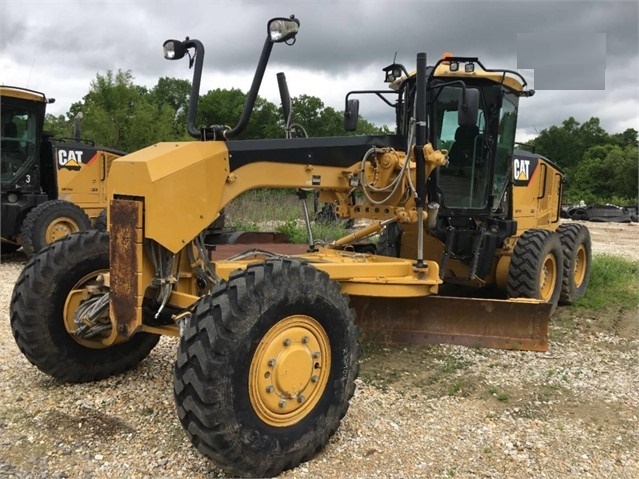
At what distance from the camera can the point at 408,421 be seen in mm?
3885

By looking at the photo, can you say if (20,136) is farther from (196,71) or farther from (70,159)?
(196,71)

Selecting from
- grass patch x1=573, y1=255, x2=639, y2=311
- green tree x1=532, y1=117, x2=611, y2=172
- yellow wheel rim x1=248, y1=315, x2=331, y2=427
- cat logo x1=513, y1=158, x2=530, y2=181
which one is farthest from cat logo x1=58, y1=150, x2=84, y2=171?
green tree x1=532, y1=117, x2=611, y2=172

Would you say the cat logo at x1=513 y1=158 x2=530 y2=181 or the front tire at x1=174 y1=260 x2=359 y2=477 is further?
the cat logo at x1=513 y1=158 x2=530 y2=181

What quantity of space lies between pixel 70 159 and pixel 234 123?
2799 cm

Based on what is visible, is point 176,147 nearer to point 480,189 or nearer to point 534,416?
point 534,416

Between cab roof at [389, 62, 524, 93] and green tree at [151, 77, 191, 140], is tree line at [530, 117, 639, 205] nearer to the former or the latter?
green tree at [151, 77, 191, 140]

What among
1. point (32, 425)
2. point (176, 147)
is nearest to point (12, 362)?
point (32, 425)

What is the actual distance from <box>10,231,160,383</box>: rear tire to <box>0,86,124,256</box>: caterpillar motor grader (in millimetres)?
6021

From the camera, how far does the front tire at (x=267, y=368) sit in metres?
2.97

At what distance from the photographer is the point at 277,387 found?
3240 millimetres

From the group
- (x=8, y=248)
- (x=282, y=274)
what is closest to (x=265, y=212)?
(x=8, y=248)

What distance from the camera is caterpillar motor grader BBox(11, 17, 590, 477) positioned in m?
3.11

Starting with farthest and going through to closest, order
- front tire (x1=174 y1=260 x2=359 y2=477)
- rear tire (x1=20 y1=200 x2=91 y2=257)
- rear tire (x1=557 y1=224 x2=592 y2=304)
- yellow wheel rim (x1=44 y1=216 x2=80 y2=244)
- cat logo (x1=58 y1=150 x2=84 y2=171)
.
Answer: cat logo (x1=58 y1=150 x2=84 y2=171), yellow wheel rim (x1=44 y1=216 x2=80 y2=244), rear tire (x1=20 y1=200 x2=91 y2=257), rear tire (x1=557 y1=224 x2=592 y2=304), front tire (x1=174 y1=260 x2=359 y2=477)

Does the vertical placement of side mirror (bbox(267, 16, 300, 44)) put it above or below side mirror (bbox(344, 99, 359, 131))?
above
